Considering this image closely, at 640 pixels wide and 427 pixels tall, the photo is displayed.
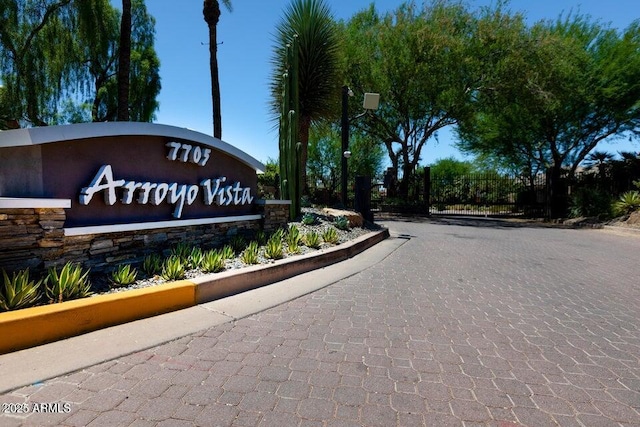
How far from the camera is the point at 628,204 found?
49.3ft

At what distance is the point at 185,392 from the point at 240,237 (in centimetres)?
456

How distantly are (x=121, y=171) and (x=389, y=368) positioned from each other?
176 inches

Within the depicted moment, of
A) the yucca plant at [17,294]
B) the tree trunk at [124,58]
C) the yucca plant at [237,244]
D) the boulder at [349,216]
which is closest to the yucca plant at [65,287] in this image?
the yucca plant at [17,294]

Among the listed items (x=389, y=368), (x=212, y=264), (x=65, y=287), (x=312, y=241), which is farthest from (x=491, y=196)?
(x=65, y=287)

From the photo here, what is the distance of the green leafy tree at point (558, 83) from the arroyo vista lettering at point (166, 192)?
54.0ft

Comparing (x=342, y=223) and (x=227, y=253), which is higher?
(x=342, y=223)

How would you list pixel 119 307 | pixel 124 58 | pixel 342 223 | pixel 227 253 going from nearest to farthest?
pixel 119 307, pixel 227 253, pixel 342 223, pixel 124 58

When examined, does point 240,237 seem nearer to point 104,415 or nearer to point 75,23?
point 104,415

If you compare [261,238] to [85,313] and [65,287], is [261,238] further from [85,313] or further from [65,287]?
[85,313]

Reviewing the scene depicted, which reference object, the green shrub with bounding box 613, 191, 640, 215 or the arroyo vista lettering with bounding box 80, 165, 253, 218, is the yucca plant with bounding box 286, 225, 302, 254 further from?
the green shrub with bounding box 613, 191, 640, 215

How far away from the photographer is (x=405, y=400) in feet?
8.22

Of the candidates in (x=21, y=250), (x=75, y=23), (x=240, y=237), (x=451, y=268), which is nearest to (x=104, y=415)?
(x=21, y=250)

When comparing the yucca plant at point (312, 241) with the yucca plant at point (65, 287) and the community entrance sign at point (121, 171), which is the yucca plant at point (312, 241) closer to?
the community entrance sign at point (121, 171)

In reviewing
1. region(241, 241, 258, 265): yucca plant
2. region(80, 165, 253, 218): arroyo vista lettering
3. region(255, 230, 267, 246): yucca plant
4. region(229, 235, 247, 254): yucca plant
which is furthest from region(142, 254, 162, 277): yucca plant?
region(255, 230, 267, 246): yucca plant
